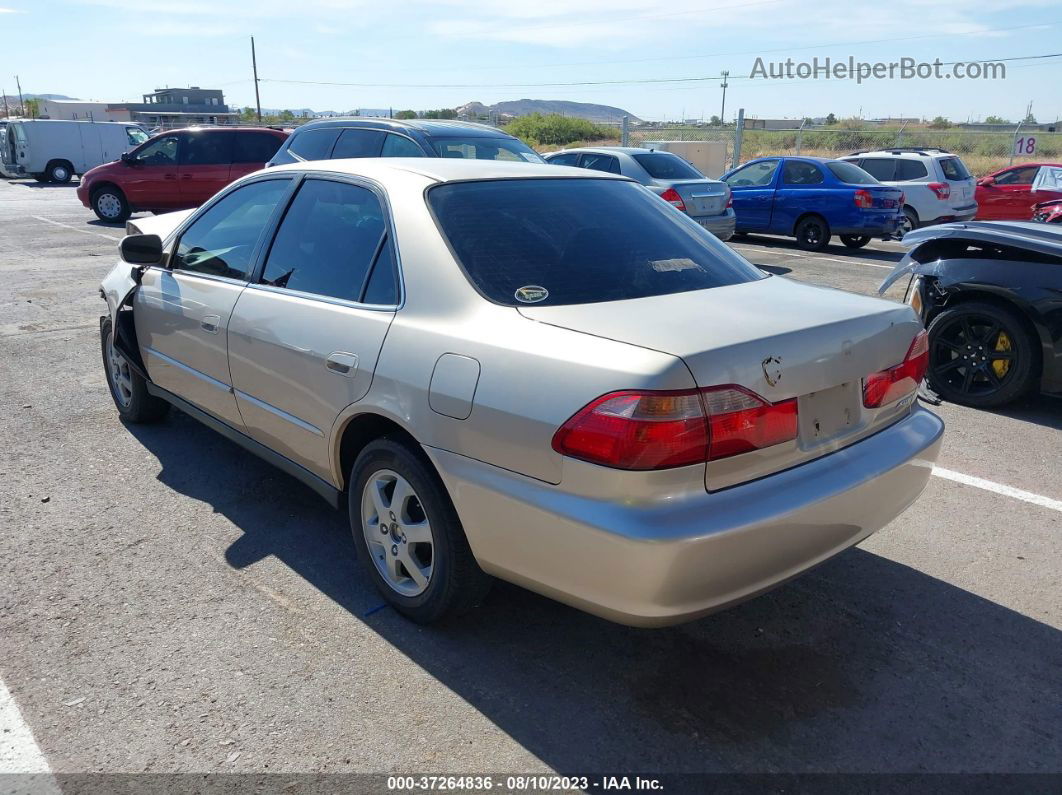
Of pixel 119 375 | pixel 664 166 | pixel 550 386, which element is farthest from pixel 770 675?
pixel 664 166

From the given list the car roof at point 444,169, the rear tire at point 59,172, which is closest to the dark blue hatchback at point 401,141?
the car roof at point 444,169

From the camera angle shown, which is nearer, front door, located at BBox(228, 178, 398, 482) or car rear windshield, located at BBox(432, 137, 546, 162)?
front door, located at BBox(228, 178, 398, 482)

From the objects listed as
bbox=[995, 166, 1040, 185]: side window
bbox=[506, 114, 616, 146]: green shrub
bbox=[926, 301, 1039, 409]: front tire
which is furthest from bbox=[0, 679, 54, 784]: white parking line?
bbox=[506, 114, 616, 146]: green shrub

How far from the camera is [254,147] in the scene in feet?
53.4

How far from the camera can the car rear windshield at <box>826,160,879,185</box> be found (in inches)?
549

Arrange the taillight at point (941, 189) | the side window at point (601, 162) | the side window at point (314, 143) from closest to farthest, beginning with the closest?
the side window at point (314, 143)
the side window at point (601, 162)
the taillight at point (941, 189)

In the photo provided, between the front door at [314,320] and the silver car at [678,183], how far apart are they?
8.37m

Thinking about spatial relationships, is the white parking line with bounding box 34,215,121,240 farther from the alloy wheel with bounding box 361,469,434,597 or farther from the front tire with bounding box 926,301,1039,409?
the alloy wheel with bounding box 361,469,434,597

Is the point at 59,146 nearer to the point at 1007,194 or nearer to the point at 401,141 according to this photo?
Answer: the point at 401,141

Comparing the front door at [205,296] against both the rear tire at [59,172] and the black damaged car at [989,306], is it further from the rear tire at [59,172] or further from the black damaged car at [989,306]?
the rear tire at [59,172]

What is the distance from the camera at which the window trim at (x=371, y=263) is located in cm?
318

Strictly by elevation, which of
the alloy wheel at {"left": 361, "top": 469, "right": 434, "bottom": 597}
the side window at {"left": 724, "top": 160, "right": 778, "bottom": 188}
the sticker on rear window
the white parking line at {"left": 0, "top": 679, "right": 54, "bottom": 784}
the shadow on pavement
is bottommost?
the shadow on pavement

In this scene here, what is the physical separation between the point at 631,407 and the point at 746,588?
0.68 metres

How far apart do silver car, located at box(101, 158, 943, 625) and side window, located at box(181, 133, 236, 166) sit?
13256mm
